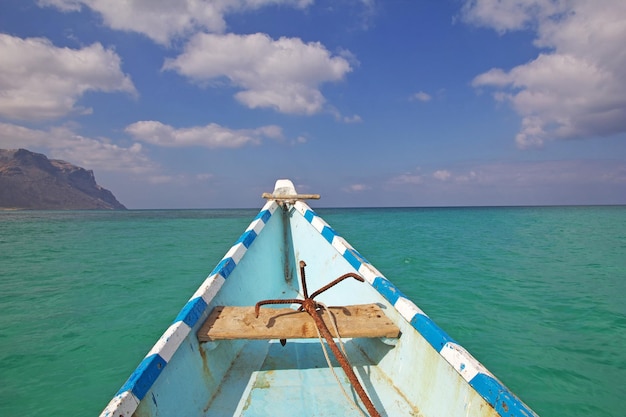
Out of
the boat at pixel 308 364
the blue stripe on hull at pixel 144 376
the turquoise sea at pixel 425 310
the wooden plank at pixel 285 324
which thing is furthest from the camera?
the turquoise sea at pixel 425 310

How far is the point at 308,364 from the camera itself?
9.81ft

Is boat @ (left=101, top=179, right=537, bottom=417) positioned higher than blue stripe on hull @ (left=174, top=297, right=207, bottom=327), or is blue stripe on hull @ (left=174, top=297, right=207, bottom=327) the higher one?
blue stripe on hull @ (left=174, top=297, right=207, bottom=327)

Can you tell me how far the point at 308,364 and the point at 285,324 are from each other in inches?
28.7

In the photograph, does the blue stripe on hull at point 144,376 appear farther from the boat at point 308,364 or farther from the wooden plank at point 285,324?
the wooden plank at point 285,324

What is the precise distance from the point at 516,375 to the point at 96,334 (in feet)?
21.9

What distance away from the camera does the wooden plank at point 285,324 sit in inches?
95.3

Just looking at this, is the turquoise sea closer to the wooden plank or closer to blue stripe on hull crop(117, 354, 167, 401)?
the wooden plank

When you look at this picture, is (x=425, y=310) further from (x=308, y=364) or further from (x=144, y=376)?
(x=144, y=376)

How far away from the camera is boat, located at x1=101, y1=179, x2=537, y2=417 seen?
1.88 meters

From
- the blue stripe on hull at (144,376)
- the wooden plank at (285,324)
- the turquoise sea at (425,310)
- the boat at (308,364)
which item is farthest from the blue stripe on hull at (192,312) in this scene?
the turquoise sea at (425,310)

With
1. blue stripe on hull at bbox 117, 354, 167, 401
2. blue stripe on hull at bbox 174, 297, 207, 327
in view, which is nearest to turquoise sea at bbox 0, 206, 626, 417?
blue stripe on hull at bbox 174, 297, 207, 327

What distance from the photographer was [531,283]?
902 centimetres

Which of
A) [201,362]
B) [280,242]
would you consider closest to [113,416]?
[201,362]

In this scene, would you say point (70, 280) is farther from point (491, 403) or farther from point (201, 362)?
point (491, 403)
